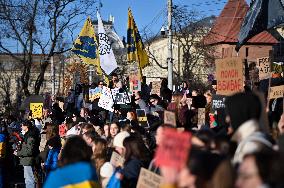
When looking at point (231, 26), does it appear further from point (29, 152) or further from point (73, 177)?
point (73, 177)

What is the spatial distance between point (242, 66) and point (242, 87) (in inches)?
12.2

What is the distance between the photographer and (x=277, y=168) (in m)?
4.07

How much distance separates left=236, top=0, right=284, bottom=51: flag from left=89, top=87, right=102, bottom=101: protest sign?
19.4ft

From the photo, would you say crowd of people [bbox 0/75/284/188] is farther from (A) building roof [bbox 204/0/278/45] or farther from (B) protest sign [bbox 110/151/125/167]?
(A) building roof [bbox 204/0/278/45]

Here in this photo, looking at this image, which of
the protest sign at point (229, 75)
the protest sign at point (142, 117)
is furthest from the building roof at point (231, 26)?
the protest sign at point (229, 75)

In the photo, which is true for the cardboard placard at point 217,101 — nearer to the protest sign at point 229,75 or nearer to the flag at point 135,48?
the protest sign at point 229,75

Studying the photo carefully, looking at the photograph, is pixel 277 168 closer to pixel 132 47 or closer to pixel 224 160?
pixel 224 160

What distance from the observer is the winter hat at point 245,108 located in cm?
532

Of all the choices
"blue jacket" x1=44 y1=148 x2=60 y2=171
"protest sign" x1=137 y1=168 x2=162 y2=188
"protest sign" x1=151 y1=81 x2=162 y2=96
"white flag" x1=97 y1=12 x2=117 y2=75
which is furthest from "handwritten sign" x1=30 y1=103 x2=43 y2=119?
"protest sign" x1=137 y1=168 x2=162 y2=188

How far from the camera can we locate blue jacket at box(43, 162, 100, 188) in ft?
21.0

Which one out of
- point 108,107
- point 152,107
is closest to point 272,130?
point 152,107

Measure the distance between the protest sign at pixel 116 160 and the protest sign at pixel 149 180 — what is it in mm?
1032

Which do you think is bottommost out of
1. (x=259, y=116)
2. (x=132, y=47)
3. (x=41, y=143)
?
(x=41, y=143)

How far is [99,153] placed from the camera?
8.54m
